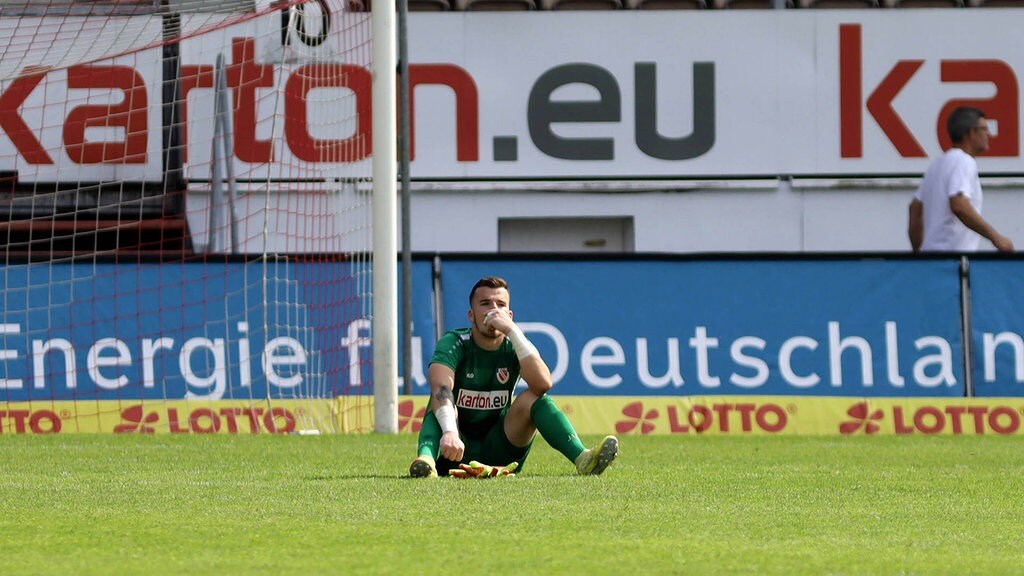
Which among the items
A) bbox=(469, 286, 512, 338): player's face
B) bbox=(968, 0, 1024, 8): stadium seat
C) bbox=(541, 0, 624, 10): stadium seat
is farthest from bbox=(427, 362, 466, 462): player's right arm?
bbox=(968, 0, 1024, 8): stadium seat

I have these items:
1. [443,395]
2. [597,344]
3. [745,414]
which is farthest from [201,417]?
[443,395]

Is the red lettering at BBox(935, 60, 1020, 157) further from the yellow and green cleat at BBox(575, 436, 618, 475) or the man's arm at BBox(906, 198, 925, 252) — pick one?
the yellow and green cleat at BBox(575, 436, 618, 475)

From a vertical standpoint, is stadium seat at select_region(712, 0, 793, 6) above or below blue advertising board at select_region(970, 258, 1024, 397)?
above

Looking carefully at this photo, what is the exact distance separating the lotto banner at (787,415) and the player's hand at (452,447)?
4.81 m

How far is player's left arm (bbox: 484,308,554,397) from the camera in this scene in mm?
7457

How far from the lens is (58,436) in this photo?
1119 centimetres

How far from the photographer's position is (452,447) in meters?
7.28

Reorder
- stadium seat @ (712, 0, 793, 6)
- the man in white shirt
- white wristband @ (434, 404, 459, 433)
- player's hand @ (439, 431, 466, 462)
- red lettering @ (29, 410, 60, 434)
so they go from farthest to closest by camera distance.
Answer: stadium seat @ (712, 0, 793, 6) < the man in white shirt < red lettering @ (29, 410, 60, 434) < white wristband @ (434, 404, 459, 433) < player's hand @ (439, 431, 466, 462)

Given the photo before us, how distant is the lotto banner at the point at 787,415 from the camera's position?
1222cm

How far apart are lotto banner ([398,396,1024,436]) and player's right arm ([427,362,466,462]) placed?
15.0 feet

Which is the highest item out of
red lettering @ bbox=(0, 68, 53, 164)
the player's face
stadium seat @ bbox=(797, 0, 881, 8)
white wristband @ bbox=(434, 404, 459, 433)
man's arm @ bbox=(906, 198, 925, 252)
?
stadium seat @ bbox=(797, 0, 881, 8)

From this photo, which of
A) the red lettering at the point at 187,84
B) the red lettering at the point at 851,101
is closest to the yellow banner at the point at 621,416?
the red lettering at the point at 187,84

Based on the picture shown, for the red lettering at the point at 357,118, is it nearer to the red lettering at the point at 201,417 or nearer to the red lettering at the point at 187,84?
the red lettering at the point at 187,84

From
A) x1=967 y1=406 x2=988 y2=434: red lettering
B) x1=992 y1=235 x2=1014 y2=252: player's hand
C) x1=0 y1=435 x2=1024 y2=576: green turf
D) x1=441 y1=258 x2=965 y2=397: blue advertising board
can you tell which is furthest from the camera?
x1=992 y1=235 x2=1014 y2=252: player's hand
